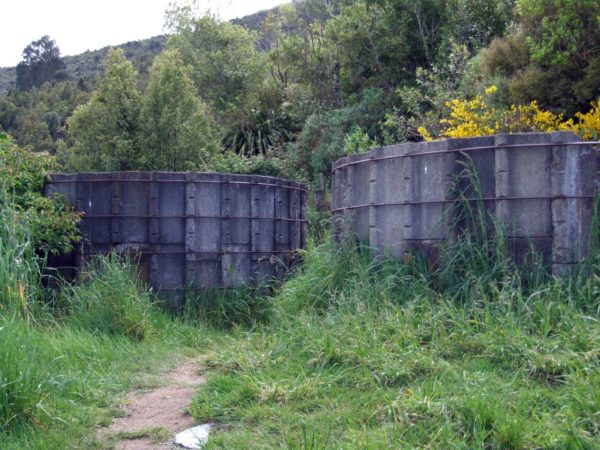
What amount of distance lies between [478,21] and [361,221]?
388 inches

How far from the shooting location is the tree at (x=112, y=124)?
16219mm

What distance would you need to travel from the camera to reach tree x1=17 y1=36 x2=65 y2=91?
1715 inches

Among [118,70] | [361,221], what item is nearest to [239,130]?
→ [118,70]

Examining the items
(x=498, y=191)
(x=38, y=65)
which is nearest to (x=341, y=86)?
(x=498, y=191)

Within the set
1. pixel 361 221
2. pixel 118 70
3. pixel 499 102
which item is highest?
pixel 118 70

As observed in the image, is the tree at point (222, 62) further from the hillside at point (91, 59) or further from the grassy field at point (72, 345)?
the hillside at point (91, 59)

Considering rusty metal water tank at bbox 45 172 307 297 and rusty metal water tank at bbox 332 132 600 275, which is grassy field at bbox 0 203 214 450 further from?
rusty metal water tank at bbox 332 132 600 275

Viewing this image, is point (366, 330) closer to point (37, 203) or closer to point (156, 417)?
point (156, 417)

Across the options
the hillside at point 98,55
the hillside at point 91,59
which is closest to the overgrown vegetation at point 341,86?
the hillside at point 98,55

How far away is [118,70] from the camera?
17.0 m

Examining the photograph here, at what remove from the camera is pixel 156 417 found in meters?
5.24

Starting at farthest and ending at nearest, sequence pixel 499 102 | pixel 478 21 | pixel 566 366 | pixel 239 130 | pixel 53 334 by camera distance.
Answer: pixel 239 130 < pixel 478 21 < pixel 499 102 < pixel 53 334 < pixel 566 366

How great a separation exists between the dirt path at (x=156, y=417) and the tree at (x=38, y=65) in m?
40.8

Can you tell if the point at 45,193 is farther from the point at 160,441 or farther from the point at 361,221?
the point at 160,441
